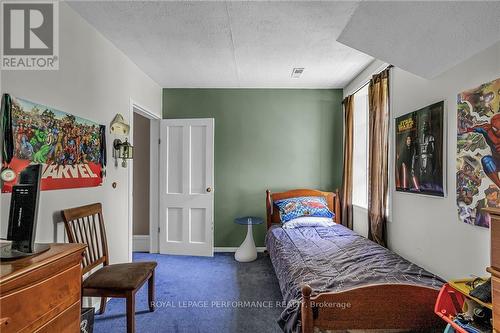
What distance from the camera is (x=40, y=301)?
1.09 meters

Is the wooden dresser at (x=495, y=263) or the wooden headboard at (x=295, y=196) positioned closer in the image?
the wooden dresser at (x=495, y=263)

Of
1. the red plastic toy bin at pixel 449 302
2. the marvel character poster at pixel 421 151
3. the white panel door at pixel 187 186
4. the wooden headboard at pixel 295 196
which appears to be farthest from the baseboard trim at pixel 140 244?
the red plastic toy bin at pixel 449 302

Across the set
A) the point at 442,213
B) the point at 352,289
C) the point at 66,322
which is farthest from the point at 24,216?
the point at 442,213

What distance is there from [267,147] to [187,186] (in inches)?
51.9

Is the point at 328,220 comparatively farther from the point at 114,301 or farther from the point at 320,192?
the point at 114,301

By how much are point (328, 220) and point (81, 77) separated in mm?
3062

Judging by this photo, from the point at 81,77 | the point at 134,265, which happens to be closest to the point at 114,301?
the point at 134,265

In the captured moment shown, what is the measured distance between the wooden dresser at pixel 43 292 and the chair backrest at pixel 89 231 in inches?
30.1

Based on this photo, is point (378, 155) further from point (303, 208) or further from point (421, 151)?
point (303, 208)

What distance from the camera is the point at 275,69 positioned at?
3316mm

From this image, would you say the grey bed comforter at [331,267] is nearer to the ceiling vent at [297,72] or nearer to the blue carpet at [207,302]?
the blue carpet at [207,302]

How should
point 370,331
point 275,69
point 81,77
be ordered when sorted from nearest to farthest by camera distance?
point 370,331 → point 81,77 → point 275,69

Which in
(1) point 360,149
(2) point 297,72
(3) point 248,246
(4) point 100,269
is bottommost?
(3) point 248,246

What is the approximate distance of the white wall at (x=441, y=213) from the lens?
1662mm
